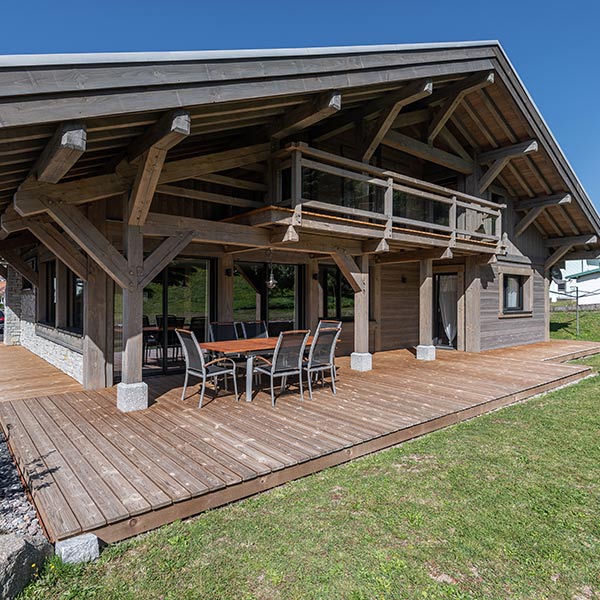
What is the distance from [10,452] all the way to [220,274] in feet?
15.1

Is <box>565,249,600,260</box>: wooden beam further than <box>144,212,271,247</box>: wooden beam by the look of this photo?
Yes

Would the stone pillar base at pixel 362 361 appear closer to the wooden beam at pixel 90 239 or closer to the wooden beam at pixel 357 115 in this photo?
the wooden beam at pixel 357 115

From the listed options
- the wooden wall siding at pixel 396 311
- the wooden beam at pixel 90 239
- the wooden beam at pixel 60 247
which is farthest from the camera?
the wooden wall siding at pixel 396 311

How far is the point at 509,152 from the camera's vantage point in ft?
31.9

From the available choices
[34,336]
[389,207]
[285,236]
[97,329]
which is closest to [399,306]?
[389,207]

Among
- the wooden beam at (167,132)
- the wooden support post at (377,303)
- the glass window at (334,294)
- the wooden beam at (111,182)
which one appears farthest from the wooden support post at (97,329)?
the wooden support post at (377,303)

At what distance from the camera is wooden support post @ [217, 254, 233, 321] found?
8.01 meters

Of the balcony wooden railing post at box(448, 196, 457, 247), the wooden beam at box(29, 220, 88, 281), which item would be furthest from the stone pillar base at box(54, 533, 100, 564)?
the balcony wooden railing post at box(448, 196, 457, 247)

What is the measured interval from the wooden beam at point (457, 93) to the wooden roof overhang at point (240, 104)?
25 millimetres

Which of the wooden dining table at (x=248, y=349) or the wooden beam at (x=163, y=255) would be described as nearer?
the wooden beam at (x=163, y=255)

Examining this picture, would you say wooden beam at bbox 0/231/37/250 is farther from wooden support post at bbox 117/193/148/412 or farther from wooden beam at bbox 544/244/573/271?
wooden beam at bbox 544/244/573/271

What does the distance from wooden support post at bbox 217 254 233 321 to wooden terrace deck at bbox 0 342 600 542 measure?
1554 millimetres

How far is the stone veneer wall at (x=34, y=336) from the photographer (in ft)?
24.1

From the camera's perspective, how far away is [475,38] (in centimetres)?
757
